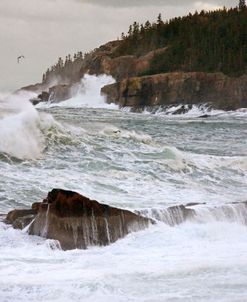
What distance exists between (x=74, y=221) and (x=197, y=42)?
276ft

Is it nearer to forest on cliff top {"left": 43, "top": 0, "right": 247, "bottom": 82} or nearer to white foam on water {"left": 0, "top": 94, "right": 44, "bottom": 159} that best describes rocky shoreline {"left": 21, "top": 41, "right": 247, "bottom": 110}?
forest on cliff top {"left": 43, "top": 0, "right": 247, "bottom": 82}

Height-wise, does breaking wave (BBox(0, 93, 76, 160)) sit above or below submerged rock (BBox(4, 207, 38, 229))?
above

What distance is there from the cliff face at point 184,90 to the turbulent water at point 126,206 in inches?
1776

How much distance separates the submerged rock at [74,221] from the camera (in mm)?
11492

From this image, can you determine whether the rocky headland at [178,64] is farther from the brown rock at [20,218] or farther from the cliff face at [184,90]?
the brown rock at [20,218]

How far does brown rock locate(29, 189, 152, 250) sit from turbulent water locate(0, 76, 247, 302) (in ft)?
0.76

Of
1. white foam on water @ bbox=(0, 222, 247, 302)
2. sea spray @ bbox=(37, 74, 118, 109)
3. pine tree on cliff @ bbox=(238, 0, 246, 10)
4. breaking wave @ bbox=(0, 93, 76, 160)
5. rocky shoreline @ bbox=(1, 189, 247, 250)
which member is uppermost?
pine tree on cliff @ bbox=(238, 0, 246, 10)

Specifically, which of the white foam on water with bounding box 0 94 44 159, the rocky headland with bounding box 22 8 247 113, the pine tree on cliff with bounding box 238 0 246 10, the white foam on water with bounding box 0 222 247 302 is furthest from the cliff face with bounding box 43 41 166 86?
the white foam on water with bounding box 0 222 247 302

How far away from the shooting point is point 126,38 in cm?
11162

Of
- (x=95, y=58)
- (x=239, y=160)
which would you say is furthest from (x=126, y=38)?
(x=239, y=160)

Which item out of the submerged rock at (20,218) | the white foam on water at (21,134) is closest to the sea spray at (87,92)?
the white foam on water at (21,134)

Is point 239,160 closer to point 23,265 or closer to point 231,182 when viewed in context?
point 231,182

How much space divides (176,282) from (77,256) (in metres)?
2.03

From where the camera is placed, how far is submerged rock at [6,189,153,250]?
37.7ft
